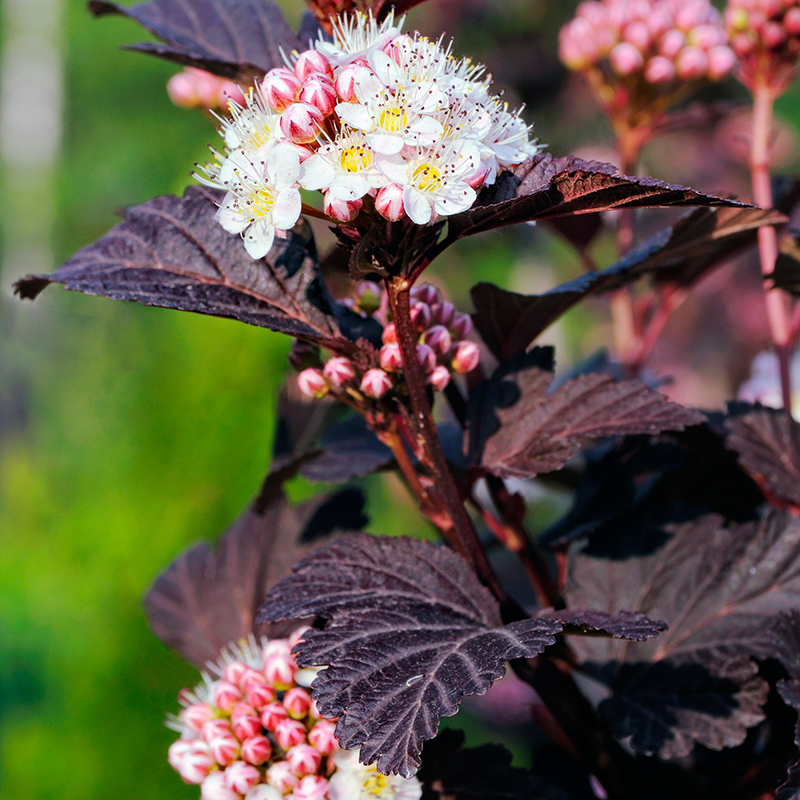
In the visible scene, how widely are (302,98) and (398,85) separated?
5 centimetres

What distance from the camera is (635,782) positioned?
0.59 meters

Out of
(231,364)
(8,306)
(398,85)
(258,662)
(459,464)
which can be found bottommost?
(258,662)

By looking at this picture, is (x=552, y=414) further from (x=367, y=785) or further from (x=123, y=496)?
(x=123, y=496)

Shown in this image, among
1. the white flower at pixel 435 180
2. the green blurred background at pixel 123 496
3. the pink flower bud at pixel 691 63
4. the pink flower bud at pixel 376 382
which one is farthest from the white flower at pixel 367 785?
the pink flower bud at pixel 691 63

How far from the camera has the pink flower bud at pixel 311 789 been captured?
48 centimetres

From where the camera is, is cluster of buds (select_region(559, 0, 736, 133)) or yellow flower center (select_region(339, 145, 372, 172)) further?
cluster of buds (select_region(559, 0, 736, 133))

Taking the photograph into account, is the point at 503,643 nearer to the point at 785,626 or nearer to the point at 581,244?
the point at 785,626

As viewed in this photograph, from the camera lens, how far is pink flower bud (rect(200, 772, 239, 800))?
501 millimetres

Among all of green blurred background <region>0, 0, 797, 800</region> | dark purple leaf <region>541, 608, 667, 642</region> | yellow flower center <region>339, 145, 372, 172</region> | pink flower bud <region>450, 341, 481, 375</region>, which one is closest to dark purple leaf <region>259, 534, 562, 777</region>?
dark purple leaf <region>541, 608, 667, 642</region>

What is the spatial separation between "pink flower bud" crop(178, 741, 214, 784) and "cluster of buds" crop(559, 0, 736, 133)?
2.66 ft

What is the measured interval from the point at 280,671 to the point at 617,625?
240 mm

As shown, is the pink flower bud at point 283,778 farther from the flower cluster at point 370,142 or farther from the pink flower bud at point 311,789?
the flower cluster at point 370,142

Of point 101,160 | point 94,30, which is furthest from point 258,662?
point 94,30

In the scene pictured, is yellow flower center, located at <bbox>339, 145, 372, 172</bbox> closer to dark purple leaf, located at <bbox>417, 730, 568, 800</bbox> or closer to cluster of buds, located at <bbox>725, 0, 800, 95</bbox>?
dark purple leaf, located at <bbox>417, 730, 568, 800</bbox>
